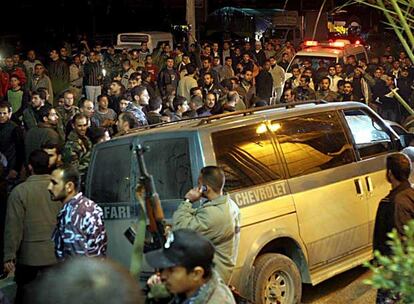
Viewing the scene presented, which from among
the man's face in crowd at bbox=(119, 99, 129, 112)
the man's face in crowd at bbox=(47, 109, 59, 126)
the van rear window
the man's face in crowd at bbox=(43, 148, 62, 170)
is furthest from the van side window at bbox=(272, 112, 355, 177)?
the van rear window

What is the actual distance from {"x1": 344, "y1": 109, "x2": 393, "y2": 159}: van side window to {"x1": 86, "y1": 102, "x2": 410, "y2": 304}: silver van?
0.05 m

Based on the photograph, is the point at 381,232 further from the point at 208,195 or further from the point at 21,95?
the point at 21,95

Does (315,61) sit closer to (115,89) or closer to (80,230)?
(115,89)

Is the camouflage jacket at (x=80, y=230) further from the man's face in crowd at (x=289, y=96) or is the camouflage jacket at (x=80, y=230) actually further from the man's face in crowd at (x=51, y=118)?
the man's face in crowd at (x=289, y=96)

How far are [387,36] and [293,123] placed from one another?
1029 inches

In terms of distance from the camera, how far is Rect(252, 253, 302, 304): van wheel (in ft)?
21.0

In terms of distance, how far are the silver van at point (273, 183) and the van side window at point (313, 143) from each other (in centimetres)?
1

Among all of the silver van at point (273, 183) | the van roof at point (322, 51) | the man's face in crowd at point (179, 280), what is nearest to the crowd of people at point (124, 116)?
the man's face in crowd at point (179, 280)

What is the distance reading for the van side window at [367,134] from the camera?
771cm

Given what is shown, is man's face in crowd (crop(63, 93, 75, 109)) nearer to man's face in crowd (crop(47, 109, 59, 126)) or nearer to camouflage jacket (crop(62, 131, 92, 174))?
man's face in crowd (crop(47, 109, 59, 126))

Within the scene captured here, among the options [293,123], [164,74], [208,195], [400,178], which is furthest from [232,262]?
[164,74]

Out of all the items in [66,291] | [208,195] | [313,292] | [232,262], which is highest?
[66,291]

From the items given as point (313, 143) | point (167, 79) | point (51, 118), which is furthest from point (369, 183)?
point (167, 79)

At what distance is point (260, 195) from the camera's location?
646 cm
